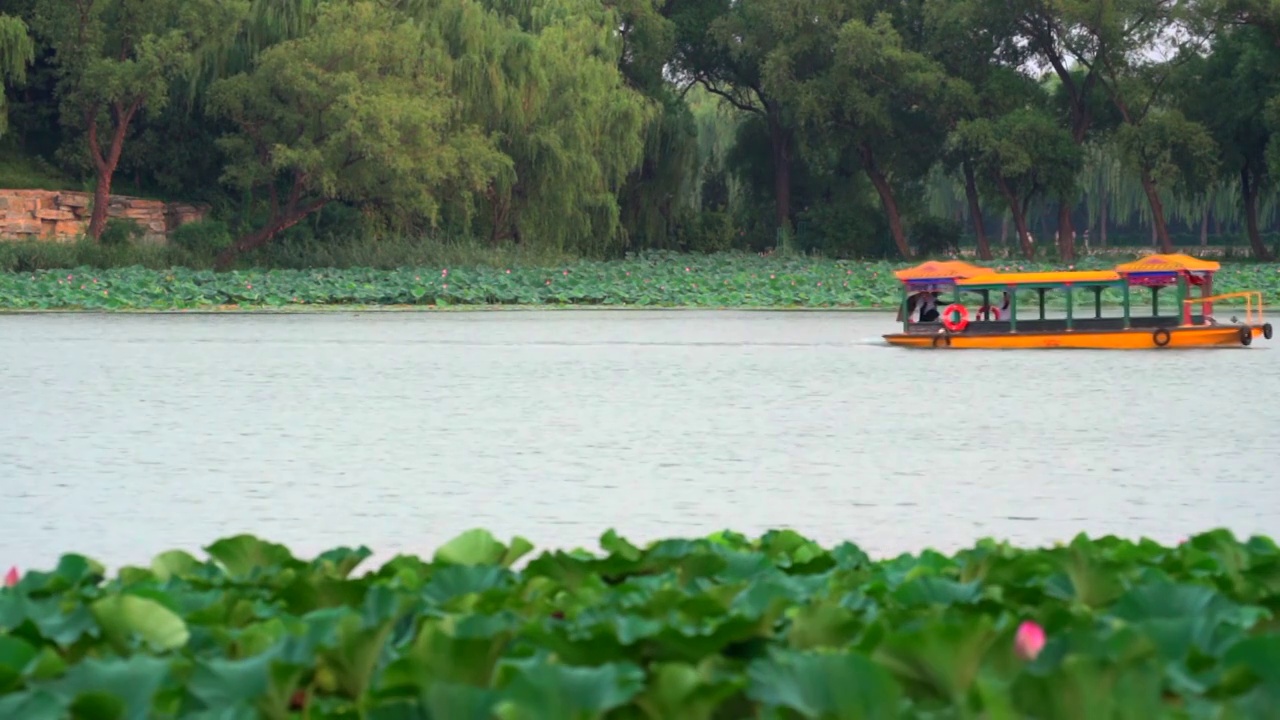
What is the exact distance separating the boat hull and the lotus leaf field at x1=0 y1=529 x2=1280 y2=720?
16.7m

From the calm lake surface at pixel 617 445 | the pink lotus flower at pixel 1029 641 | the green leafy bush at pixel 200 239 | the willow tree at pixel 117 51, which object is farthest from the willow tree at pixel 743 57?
the pink lotus flower at pixel 1029 641

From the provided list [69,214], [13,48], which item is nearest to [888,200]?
[69,214]

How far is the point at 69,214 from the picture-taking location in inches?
1501

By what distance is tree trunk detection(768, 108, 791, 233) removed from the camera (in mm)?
50906

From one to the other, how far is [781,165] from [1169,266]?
3066cm

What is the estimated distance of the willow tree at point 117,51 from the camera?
35.5 metres

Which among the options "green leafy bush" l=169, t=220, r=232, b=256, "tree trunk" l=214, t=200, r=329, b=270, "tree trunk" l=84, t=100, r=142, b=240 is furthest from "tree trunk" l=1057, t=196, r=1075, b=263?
"tree trunk" l=84, t=100, r=142, b=240

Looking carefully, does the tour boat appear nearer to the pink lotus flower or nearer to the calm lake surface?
the calm lake surface

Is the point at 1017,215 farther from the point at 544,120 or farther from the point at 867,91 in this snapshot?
the point at 544,120

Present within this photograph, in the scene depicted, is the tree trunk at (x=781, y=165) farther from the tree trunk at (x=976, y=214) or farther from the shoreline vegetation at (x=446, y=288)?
the shoreline vegetation at (x=446, y=288)

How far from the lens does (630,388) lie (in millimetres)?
15461

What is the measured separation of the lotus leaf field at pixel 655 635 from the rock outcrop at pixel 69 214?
34441mm

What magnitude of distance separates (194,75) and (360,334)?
15.7 m

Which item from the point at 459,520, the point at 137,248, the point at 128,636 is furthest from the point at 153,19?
the point at 128,636
